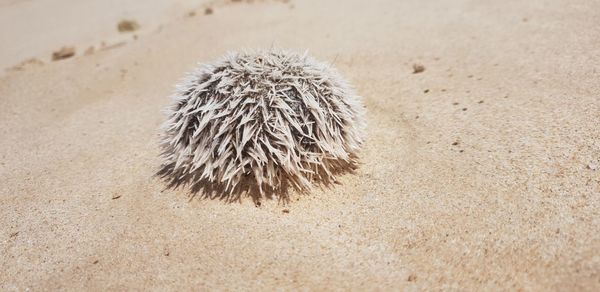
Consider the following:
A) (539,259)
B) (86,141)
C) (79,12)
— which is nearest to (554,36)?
(539,259)

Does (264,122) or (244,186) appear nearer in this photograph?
(264,122)

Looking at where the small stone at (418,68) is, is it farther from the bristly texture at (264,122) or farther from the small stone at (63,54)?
the small stone at (63,54)

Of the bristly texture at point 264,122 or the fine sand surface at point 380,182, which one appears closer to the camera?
the fine sand surface at point 380,182

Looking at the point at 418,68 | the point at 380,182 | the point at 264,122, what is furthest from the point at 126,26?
the point at 380,182

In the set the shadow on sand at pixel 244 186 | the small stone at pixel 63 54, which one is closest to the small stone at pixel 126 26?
the small stone at pixel 63 54

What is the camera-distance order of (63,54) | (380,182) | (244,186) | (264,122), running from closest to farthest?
(264,122) → (244,186) → (380,182) → (63,54)

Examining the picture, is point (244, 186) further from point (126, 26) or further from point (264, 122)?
point (126, 26)

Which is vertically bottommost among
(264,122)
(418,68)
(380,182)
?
(380,182)
